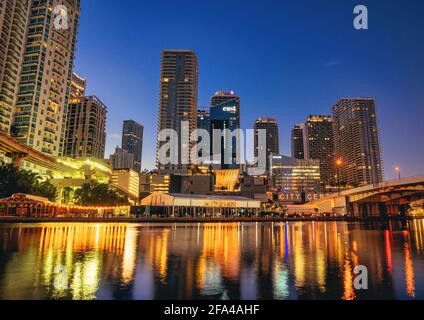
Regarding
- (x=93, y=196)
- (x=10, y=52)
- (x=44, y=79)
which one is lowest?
(x=93, y=196)

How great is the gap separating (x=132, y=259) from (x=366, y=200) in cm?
14034

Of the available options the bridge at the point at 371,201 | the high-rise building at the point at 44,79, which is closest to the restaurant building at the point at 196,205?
the bridge at the point at 371,201

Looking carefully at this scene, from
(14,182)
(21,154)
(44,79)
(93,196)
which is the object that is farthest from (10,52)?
(14,182)

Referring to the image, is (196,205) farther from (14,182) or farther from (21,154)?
(14,182)

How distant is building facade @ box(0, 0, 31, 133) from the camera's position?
14201 centimetres

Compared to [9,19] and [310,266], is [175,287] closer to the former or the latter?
[310,266]

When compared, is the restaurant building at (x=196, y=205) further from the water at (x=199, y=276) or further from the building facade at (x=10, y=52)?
the water at (x=199, y=276)

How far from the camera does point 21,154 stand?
110 meters

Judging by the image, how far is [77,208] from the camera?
4023 inches

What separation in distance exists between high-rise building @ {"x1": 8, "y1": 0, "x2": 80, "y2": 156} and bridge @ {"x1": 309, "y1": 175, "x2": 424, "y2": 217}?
15052cm

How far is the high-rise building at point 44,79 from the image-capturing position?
483 ft

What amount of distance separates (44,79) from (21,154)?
60.8m

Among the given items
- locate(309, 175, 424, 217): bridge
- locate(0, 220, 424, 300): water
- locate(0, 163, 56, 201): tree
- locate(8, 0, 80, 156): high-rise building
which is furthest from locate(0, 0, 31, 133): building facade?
locate(309, 175, 424, 217): bridge
